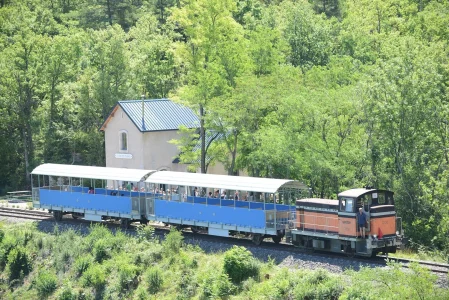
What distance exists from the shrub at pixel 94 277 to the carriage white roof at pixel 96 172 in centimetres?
700

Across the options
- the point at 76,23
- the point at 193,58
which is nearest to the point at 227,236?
the point at 193,58

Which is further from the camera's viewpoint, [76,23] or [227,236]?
[76,23]

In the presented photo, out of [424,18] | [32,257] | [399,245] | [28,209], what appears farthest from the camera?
[424,18]

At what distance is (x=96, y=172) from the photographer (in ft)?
153

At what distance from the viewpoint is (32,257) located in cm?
4266

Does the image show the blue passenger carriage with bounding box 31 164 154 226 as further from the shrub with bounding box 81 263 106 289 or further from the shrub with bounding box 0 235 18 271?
the shrub with bounding box 81 263 106 289

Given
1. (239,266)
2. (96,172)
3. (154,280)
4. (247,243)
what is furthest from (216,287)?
(96,172)

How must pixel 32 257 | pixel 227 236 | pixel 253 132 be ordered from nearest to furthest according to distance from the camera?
pixel 227 236
pixel 32 257
pixel 253 132

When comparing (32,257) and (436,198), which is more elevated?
(436,198)

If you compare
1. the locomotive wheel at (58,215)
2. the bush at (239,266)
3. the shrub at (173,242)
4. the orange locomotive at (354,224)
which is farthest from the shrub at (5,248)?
the orange locomotive at (354,224)

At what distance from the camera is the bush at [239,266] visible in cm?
3347

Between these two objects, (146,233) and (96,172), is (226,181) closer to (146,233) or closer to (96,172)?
(146,233)

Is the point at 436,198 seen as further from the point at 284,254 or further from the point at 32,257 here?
the point at 32,257

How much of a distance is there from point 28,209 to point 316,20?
31345 mm
